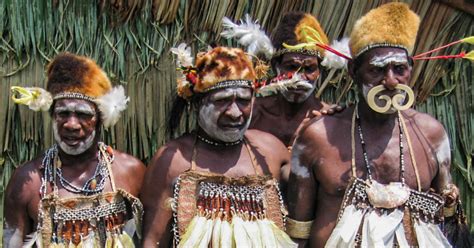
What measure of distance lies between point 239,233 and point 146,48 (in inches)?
62.1

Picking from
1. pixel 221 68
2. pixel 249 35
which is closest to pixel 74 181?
pixel 221 68

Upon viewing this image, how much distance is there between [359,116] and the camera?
353 centimetres

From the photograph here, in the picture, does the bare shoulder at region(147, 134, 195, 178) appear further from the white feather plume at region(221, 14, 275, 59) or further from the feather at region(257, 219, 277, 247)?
the white feather plume at region(221, 14, 275, 59)

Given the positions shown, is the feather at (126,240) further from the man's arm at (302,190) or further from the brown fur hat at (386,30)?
the brown fur hat at (386,30)

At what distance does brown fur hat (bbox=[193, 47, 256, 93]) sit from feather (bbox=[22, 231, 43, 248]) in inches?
41.1

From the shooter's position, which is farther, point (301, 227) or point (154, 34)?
point (154, 34)

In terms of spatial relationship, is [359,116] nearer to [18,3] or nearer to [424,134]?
[424,134]

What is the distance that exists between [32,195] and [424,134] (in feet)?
6.35

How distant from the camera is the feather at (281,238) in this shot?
348 cm

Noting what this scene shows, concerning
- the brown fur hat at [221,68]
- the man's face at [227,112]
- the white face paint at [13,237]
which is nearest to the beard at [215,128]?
the man's face at [227,112]

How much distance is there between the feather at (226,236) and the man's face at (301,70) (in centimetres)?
100

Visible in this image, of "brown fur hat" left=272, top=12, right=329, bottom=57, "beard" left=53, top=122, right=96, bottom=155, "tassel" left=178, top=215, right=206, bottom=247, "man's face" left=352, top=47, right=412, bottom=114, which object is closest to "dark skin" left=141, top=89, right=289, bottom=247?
"tassel" left=178, top=215, right=206, bottom=247

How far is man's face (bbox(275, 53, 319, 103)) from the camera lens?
409 centimetres

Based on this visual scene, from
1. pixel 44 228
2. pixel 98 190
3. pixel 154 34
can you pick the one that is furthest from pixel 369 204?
pixel 154 34
